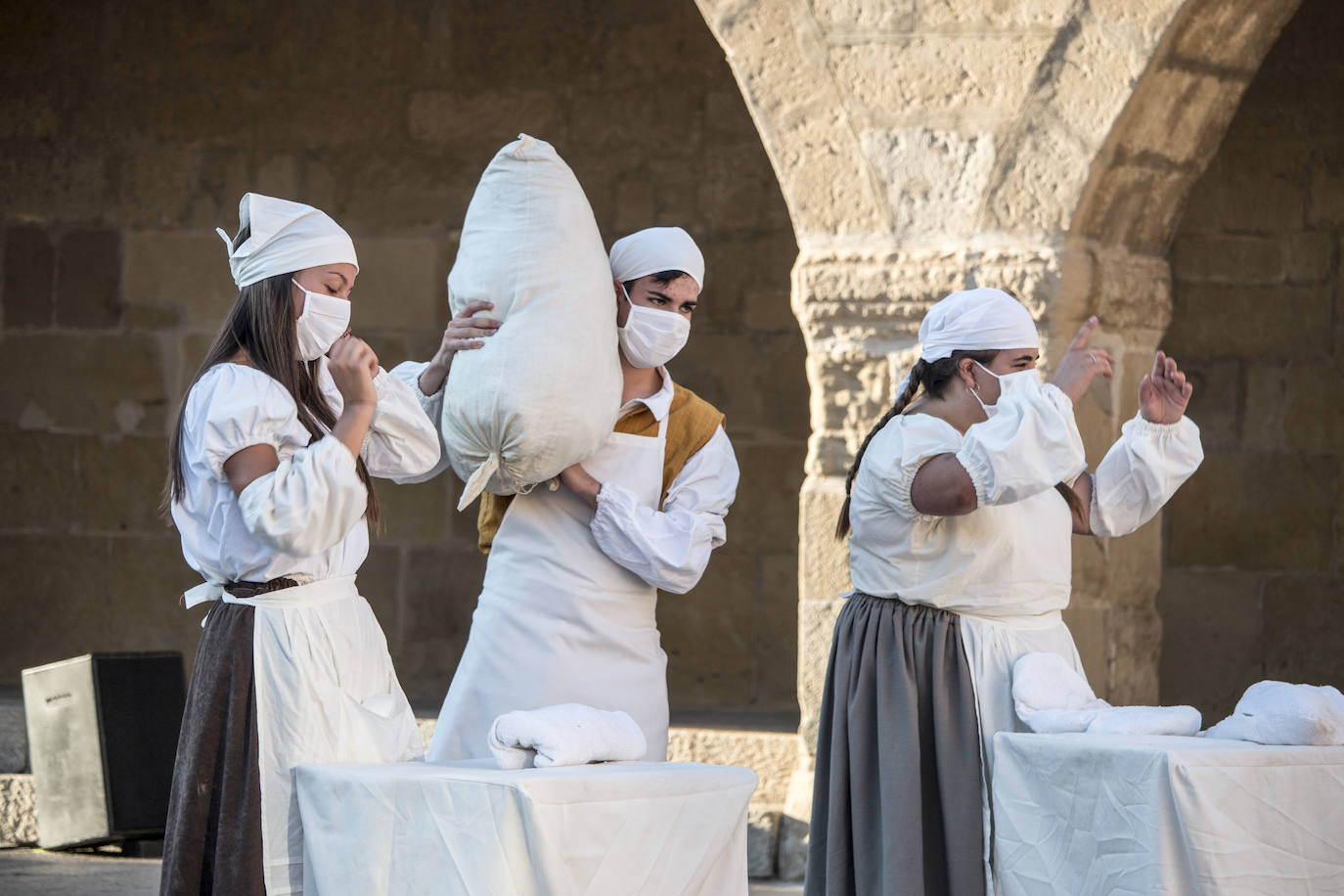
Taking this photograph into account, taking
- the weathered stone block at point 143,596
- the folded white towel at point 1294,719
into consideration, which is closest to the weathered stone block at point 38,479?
the weathered stone block at point 143,596

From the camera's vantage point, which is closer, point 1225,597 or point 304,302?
point 304,302

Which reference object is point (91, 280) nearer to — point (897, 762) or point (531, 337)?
point (531, 337)

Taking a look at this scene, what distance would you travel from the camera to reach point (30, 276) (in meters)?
6.39

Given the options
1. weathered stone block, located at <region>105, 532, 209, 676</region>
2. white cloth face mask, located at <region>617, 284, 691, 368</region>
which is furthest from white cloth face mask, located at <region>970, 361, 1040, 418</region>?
weathered stone block, located at <region>105, 532, 209, 676</region>

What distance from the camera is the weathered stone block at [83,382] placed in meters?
6.35

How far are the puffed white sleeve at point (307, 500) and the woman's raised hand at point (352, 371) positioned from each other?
8 cm

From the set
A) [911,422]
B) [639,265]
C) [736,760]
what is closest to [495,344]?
[639,265]

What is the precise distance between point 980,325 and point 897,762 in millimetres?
790

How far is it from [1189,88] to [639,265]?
1.59m

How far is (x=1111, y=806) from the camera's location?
250cm

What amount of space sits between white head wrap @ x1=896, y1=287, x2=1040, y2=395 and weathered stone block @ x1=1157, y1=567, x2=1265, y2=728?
8.78 feet

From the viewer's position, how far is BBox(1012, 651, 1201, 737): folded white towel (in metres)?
2.64

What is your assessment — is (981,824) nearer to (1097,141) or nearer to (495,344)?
(495,344)

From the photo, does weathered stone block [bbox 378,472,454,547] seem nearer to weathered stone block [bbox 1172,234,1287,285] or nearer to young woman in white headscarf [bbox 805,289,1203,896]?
weathered stone block [bbox 1172,234,1287,285]
